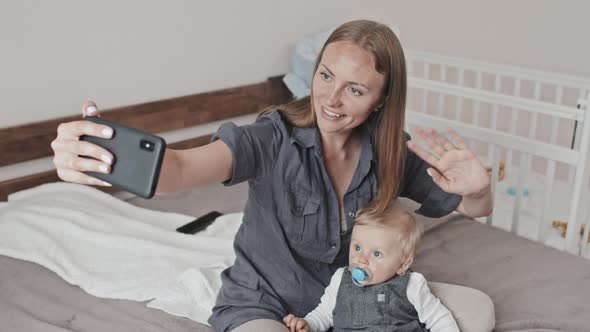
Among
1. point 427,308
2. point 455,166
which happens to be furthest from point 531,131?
point 427,308

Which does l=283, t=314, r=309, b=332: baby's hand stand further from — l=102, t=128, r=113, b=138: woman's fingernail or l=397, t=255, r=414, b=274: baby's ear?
l=102, t=128, r=113, b=138: woman's fingernail

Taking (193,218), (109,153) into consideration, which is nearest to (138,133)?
(109,153)

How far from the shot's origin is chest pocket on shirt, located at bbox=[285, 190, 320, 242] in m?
1.25

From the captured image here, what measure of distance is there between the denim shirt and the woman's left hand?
0.36ft

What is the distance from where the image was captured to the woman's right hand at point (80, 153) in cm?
89

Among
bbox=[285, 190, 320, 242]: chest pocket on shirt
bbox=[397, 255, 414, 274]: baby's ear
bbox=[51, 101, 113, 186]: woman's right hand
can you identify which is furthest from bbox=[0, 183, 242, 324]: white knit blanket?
bbox=[51, 101, 113, 186]: woman's right hand

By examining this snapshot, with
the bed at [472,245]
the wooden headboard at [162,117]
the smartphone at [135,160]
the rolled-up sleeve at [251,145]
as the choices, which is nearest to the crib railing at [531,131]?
the bed at [472,245]

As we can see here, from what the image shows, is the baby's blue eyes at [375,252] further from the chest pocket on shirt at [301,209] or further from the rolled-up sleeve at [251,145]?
the rolled-up sleeve at [251,145]

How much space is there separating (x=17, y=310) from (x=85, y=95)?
2.82ft

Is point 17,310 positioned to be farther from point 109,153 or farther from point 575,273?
point 575,273

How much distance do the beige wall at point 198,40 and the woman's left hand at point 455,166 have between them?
104 cm

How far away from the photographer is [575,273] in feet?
5.24

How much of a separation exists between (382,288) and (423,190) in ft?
0.96

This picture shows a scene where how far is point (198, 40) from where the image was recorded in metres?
2.33
